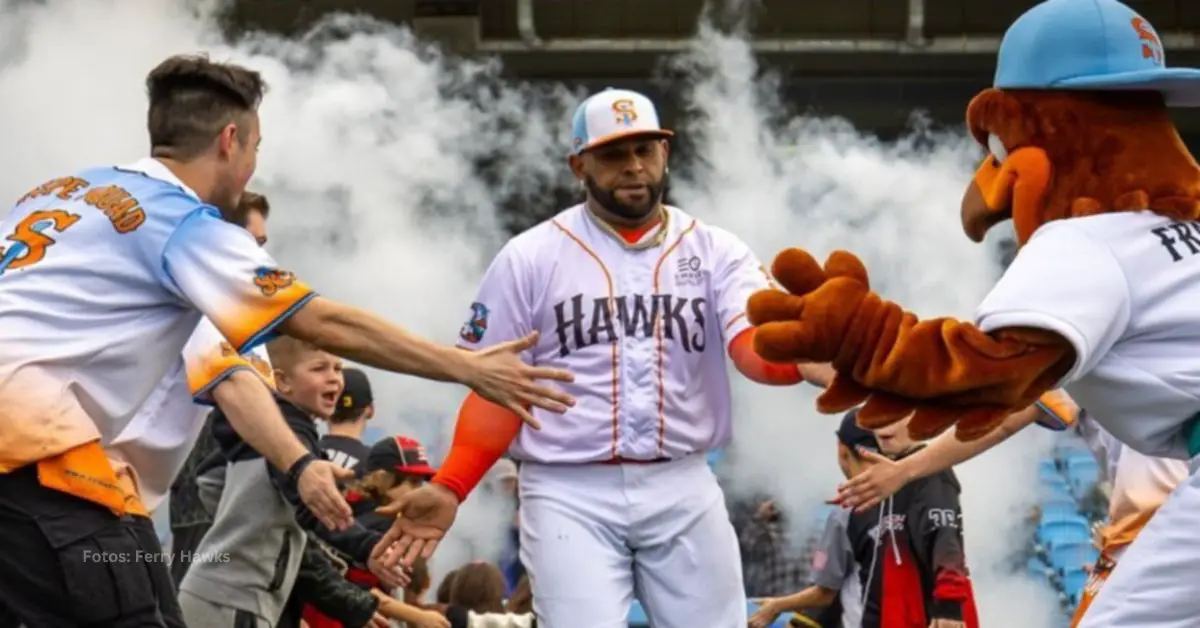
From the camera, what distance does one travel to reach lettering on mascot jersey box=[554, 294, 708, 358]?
5637 millimetres

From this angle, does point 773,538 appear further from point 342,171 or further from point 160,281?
point 160,281

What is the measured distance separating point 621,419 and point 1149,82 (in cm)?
228

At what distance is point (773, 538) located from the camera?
928 cm

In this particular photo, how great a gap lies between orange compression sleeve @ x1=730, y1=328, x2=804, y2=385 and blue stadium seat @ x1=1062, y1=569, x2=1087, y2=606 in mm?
5065

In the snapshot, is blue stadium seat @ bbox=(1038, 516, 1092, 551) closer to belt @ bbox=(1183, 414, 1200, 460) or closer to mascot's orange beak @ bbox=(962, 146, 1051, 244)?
mascot's orange beak @ bbox=(962, 146, 1051, 244)

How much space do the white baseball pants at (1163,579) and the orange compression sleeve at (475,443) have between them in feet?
7.94

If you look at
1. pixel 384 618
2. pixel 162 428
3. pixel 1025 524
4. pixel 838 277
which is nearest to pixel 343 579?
pixel 384 618

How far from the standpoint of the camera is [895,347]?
338 cm

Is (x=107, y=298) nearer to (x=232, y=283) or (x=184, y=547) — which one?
(x=232, y=283)

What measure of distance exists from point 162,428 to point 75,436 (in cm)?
79

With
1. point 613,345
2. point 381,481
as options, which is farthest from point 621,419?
point 381,481

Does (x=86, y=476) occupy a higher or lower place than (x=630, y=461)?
higher

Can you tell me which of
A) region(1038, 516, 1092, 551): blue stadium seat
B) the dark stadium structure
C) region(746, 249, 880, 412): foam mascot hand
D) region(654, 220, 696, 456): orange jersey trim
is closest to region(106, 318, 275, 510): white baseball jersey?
region(654, 220, 696, 456): orange jersey trim

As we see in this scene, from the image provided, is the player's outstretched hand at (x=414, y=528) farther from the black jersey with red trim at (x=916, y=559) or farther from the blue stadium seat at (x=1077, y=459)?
the blue stadium seat at (x=1077, y=459)
